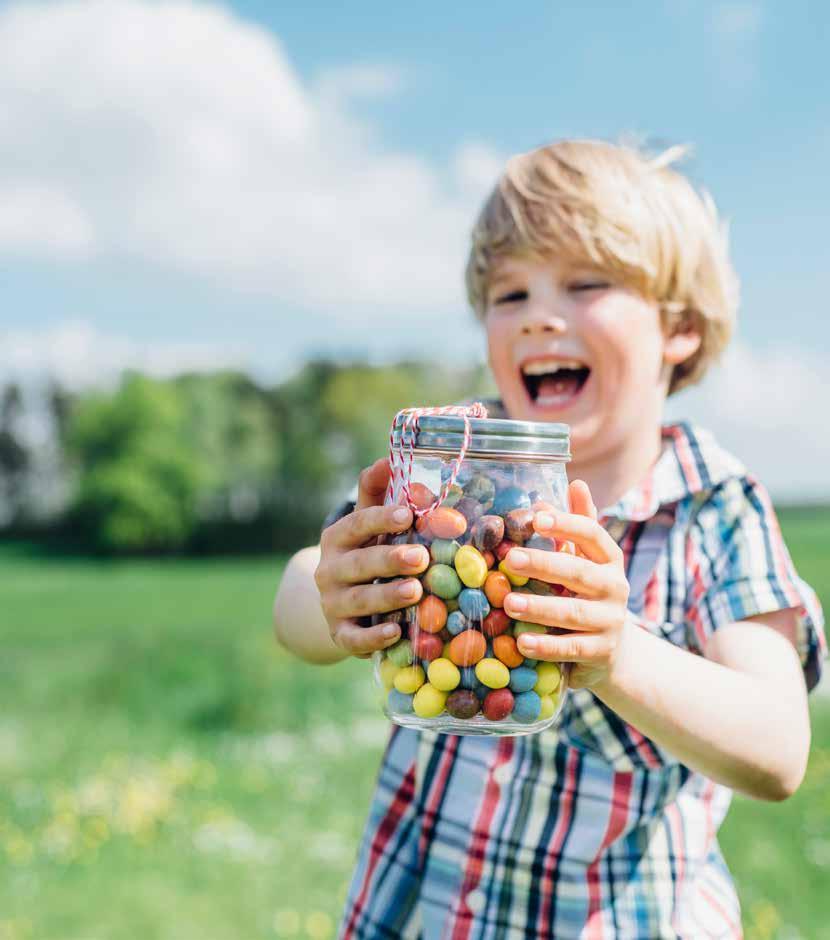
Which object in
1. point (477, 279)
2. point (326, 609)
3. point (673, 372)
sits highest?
point (477, 279)

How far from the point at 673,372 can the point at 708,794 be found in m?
0.79

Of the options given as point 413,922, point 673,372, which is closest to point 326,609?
point 413,922

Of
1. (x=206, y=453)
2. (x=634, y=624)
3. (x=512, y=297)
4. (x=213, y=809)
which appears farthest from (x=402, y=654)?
(x=206, y=453)

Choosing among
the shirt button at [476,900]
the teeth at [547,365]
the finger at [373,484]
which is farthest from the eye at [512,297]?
the shirt button at [476,900]

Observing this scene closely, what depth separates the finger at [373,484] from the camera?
133cm

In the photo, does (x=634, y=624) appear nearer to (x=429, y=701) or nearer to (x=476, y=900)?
(x=429, y=701)

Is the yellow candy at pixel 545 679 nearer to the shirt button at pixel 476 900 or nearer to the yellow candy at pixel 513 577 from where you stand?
the yellow candy at pixel 513 577

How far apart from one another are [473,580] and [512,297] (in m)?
0.81

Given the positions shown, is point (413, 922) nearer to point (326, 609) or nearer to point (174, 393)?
point (326, 609)

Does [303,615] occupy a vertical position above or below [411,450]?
below

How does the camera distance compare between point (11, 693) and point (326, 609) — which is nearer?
point (326, 609)

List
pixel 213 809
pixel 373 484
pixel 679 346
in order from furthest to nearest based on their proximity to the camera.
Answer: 1. pixel 213 809
2. pixel 679 346
3. pixel 373 484

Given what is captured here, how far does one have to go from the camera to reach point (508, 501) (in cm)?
116

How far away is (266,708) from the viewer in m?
7.63
